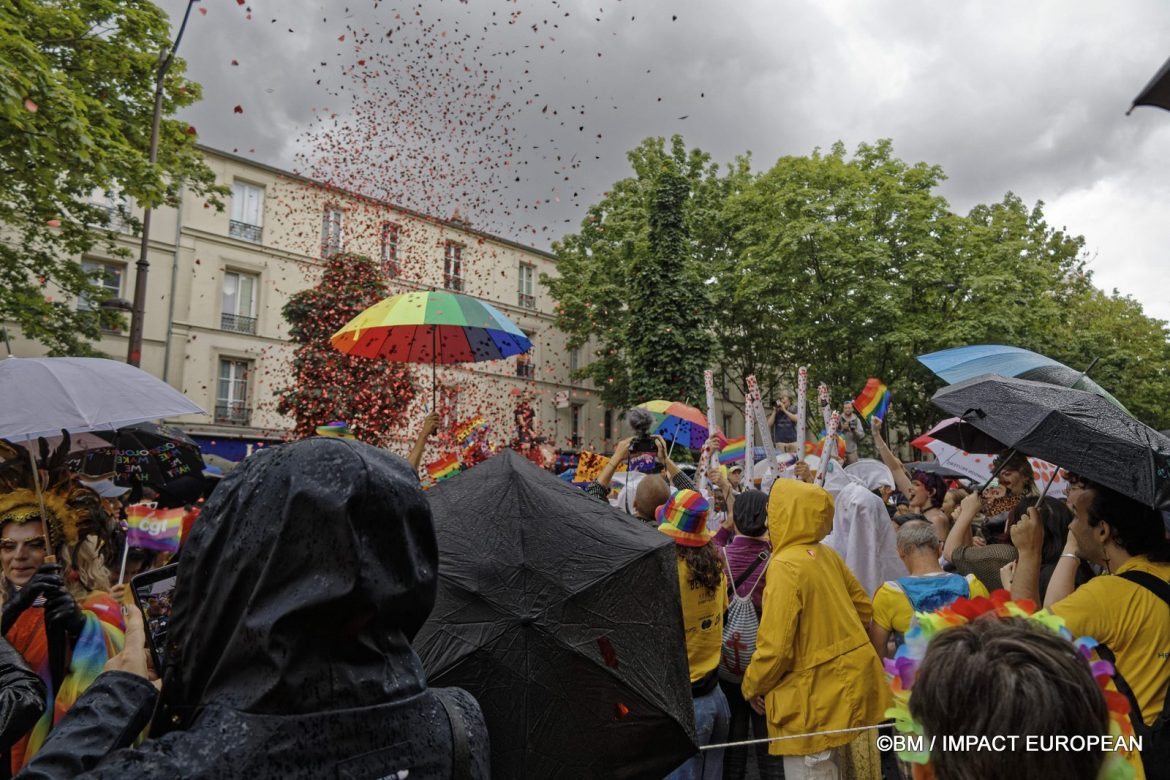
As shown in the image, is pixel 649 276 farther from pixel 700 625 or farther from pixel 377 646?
pixel 377 646

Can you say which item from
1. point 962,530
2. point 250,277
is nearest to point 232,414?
point 250,277

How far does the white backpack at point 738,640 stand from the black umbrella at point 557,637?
1.94 metres

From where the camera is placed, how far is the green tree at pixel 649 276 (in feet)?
78.8

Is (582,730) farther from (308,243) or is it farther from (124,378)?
(308,243)

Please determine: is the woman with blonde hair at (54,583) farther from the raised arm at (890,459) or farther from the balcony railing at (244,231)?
the balcony railing at (244,231)

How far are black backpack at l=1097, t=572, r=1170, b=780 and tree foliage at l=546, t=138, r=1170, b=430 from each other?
69.3 ft

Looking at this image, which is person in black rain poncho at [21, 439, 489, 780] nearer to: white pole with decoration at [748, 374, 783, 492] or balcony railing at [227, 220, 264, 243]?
white pole with decoration at [748, 374, 783, 492]

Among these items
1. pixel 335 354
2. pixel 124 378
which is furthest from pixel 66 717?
pixel 335 354

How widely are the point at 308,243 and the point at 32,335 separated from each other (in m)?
13.8

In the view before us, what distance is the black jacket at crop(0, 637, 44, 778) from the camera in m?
2.15

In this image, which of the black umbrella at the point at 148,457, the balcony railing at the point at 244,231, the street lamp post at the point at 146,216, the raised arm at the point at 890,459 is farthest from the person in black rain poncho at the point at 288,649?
the balcony railing at the point at 244,231

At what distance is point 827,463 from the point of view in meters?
6.34

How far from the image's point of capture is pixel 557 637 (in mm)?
2182

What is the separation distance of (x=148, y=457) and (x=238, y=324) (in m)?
19.8
